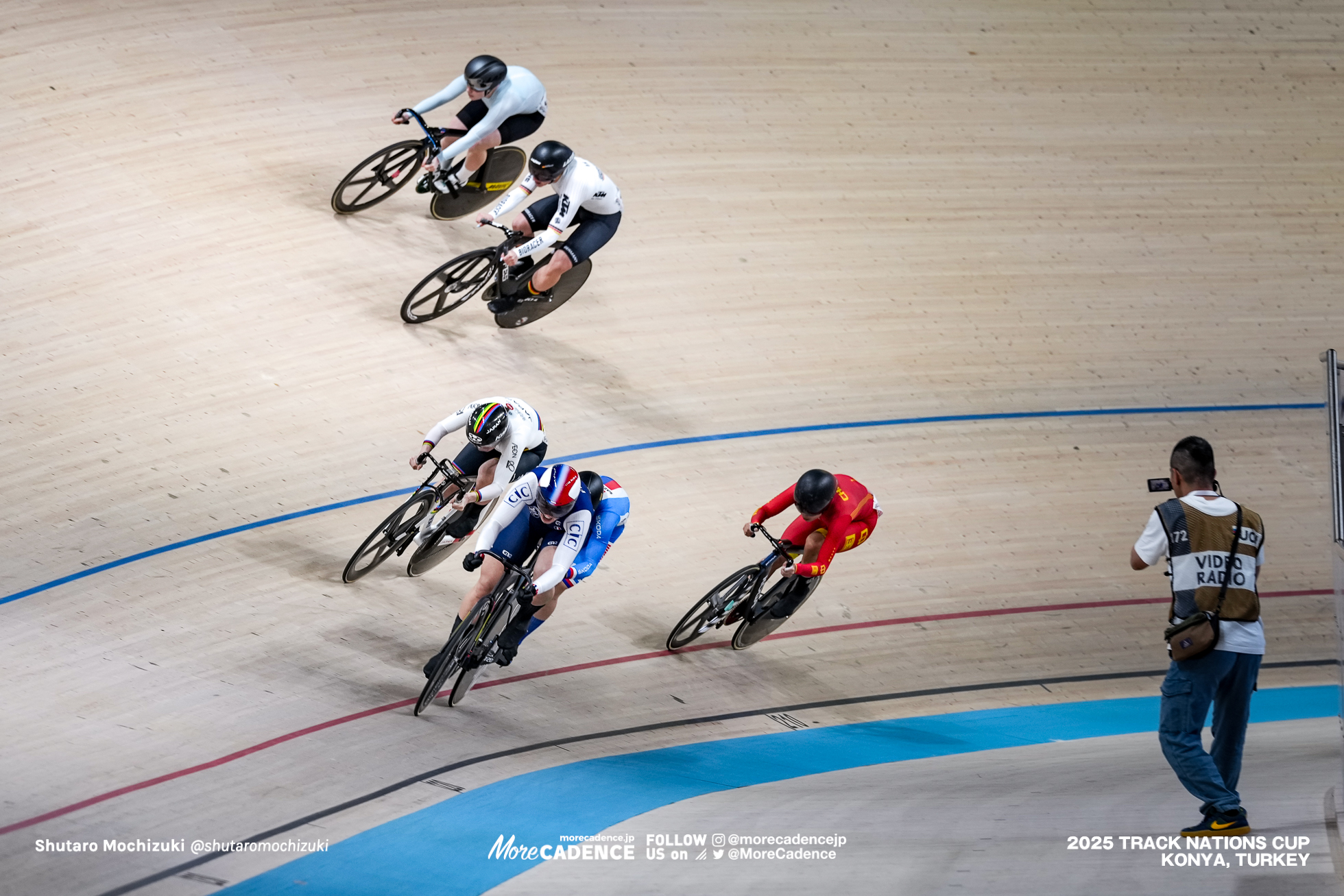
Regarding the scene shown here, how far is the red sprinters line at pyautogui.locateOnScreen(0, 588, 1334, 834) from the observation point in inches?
137

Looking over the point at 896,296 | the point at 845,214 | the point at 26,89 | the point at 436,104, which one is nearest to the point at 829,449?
the point at 896,296

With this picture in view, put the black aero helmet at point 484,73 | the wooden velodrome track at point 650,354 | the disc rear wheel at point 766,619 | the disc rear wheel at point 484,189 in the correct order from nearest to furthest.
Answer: the wooden velodrome track at point 650,354 < the disc rear wheel at point 766,619 < the black aero helmet at point 484,73 < the disc rear wheel at point 484,189

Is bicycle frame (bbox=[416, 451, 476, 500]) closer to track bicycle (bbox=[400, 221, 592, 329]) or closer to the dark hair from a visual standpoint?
track bicycle (bbox=[400, 221, 592, 329])

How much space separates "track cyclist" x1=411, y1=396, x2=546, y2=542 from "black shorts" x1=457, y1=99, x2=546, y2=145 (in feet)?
8.73

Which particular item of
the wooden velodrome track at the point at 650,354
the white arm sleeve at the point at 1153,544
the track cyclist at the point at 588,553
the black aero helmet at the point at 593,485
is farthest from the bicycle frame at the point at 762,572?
the white arm sleeve at the point at 1153,544

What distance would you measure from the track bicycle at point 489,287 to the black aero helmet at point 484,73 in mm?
874

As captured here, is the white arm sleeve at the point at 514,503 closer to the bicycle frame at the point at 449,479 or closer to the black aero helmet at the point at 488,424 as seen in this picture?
the black aero helmet at the point at 488,424

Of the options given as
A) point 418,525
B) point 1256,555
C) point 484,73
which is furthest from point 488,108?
point 1256,555

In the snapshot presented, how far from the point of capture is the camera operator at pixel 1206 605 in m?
3.14

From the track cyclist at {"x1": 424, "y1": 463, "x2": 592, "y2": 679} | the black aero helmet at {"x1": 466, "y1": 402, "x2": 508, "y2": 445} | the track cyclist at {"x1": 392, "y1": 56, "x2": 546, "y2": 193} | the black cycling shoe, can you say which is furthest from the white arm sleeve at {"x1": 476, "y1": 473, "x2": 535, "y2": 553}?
the track cyclist at {"x1": 392, "y1": 56, "x2": 546, "y2": 193}

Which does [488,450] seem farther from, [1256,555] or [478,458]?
[1256,555]

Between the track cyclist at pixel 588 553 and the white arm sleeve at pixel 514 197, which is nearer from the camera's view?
the track cyclist at pixel 588 553

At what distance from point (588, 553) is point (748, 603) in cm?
107

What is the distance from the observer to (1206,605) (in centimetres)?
313
